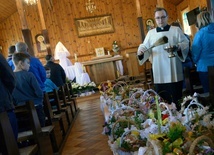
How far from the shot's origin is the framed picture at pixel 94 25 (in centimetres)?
1125

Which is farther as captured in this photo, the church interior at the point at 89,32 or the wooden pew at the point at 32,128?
the church interior at the point at 89,32

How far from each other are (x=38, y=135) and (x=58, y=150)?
0.82m

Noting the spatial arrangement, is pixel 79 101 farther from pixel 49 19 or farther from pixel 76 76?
Result: pixel 49 19

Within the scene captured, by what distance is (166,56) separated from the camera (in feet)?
7.89

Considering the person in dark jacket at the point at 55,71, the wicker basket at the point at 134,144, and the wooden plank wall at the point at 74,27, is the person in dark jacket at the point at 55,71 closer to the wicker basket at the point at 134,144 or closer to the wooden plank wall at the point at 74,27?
the wicker basket at the point at 134,144

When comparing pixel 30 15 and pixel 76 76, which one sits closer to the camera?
pixel 76 76

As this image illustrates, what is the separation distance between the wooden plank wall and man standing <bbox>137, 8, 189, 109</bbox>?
8865mm

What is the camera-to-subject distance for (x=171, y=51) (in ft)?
6.97

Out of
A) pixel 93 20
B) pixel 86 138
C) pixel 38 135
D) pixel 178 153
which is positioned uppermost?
pixel 93 20

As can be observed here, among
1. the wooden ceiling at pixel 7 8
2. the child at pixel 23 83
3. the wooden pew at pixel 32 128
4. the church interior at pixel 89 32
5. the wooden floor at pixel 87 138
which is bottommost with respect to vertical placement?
the wooden floor at pixel 87 138

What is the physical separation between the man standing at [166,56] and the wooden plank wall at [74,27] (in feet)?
29.1

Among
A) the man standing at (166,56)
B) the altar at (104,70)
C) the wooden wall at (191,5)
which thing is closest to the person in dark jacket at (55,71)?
the man standing at (166,56)

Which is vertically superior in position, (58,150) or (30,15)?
(30,15)

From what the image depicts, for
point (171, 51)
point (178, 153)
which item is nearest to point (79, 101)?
point (171, 51)
